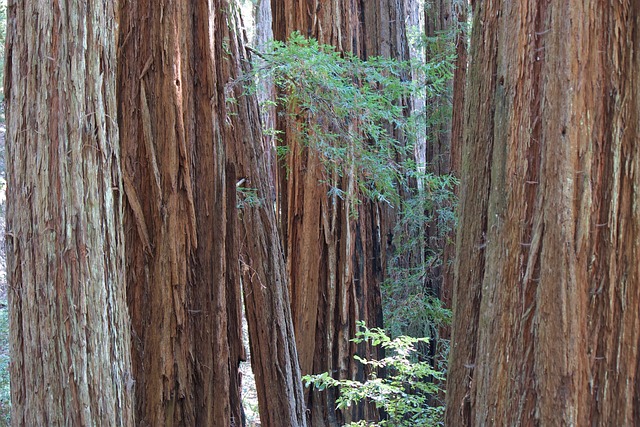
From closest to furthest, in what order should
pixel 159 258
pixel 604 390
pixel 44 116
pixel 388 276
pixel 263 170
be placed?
Result: 1. pixel 604 390
2. pixel 44 116
3. pixel 159 258
4. pixel 263 170
5. pixel 388 276

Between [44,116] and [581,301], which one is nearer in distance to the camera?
[581,301]

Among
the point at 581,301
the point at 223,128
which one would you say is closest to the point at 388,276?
the point at 223,128

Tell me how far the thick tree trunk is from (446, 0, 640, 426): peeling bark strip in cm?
265

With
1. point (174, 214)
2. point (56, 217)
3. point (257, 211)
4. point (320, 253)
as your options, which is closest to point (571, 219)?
point (56, 217)

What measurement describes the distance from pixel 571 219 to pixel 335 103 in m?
3.79

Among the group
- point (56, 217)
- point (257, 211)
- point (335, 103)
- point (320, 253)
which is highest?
point (335, 103)

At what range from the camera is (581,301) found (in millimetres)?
2367

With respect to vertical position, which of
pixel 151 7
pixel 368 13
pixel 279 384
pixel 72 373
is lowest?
pixel 279 384

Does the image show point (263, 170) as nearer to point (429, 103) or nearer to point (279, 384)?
point (279, 384)

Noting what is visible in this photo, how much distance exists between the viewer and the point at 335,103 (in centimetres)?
595

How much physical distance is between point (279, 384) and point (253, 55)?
286 cm

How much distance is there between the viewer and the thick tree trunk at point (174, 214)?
15.0 feet

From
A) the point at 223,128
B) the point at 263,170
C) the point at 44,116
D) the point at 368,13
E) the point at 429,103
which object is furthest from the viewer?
the point at 429,103

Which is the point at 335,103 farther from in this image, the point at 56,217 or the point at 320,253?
the point at 56,217
